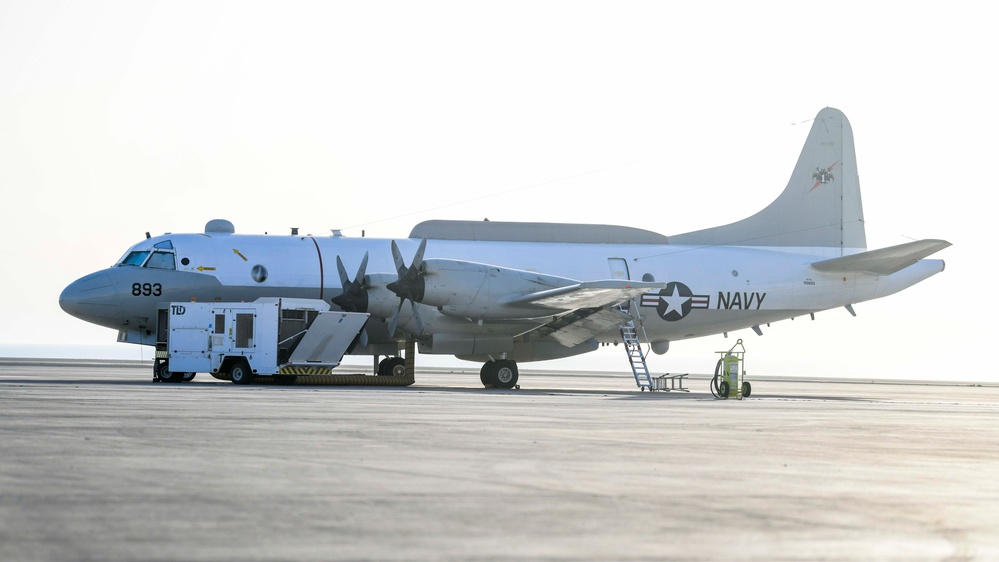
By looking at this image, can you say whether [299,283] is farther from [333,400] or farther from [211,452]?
[211,452]

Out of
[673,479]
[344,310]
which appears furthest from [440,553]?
[344,310]

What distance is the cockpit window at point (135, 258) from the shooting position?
36188mm

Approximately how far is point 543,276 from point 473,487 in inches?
962

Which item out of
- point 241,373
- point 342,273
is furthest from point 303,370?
point 342,273

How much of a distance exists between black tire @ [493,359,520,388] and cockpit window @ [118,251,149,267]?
11299mm

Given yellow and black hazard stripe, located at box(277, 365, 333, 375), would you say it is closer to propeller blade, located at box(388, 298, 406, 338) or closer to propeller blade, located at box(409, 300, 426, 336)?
propeller blade, located at box(388, 298, 406, 338)

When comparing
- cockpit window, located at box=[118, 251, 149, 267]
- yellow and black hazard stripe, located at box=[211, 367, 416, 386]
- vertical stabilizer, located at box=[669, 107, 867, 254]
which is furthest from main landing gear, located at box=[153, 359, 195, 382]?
vertical stabilizer, located at box=[669, 107, 867, 254]

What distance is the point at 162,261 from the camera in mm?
36125

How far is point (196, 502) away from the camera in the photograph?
9.41 m

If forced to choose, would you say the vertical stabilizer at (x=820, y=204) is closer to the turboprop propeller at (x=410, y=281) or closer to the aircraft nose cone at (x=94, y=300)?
the turboprop propeller at (x=410, y=281)

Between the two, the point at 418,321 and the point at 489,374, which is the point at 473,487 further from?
the point at 489,374

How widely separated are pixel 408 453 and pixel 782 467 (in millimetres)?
4312

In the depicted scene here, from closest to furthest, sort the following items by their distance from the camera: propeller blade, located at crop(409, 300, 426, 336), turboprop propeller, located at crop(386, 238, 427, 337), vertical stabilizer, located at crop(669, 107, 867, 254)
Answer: turboprop propeller, located at crop(386, 238, 427, 337) < propeller blade, located at crop(409, 300, 426, 336) < vertical stabilizer, located at crop(669, 107, 867, 254)

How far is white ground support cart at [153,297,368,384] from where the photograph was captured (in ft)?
112
